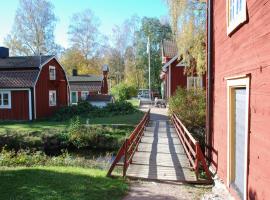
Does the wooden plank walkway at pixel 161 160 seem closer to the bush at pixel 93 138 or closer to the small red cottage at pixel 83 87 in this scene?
the bush at pixel 93 138

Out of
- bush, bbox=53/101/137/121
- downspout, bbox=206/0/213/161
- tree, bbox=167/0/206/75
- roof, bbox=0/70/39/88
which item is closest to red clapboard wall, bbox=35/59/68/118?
roof, bbox=0/70/39/88

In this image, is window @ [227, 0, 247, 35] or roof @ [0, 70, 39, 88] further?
roof @ [0, 70, 39, 88]

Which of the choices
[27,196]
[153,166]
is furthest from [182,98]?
[27,196]

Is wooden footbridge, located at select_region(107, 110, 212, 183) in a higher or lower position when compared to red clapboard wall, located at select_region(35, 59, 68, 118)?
lower

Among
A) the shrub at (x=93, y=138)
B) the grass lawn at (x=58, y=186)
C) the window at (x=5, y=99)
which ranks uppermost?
the window at (x=5, y=99)

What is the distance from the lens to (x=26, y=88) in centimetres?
2634

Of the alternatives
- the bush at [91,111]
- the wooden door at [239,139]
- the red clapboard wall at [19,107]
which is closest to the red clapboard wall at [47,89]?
the red clapboard wall at [19,107]

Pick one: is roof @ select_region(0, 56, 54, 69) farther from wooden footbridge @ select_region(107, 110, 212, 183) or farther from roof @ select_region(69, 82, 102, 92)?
roof @ select_region(69, 82, 102, 92)

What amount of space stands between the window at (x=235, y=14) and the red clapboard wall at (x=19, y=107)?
2135 centimetres

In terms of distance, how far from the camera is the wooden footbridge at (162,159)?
968cm

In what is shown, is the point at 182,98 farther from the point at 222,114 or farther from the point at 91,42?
the point at 91,42

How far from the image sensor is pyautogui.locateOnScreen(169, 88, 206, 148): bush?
17625 millimetres

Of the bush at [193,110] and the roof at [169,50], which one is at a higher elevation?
the roof at [169,50]

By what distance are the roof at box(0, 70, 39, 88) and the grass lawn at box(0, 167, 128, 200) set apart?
56.4 ft
